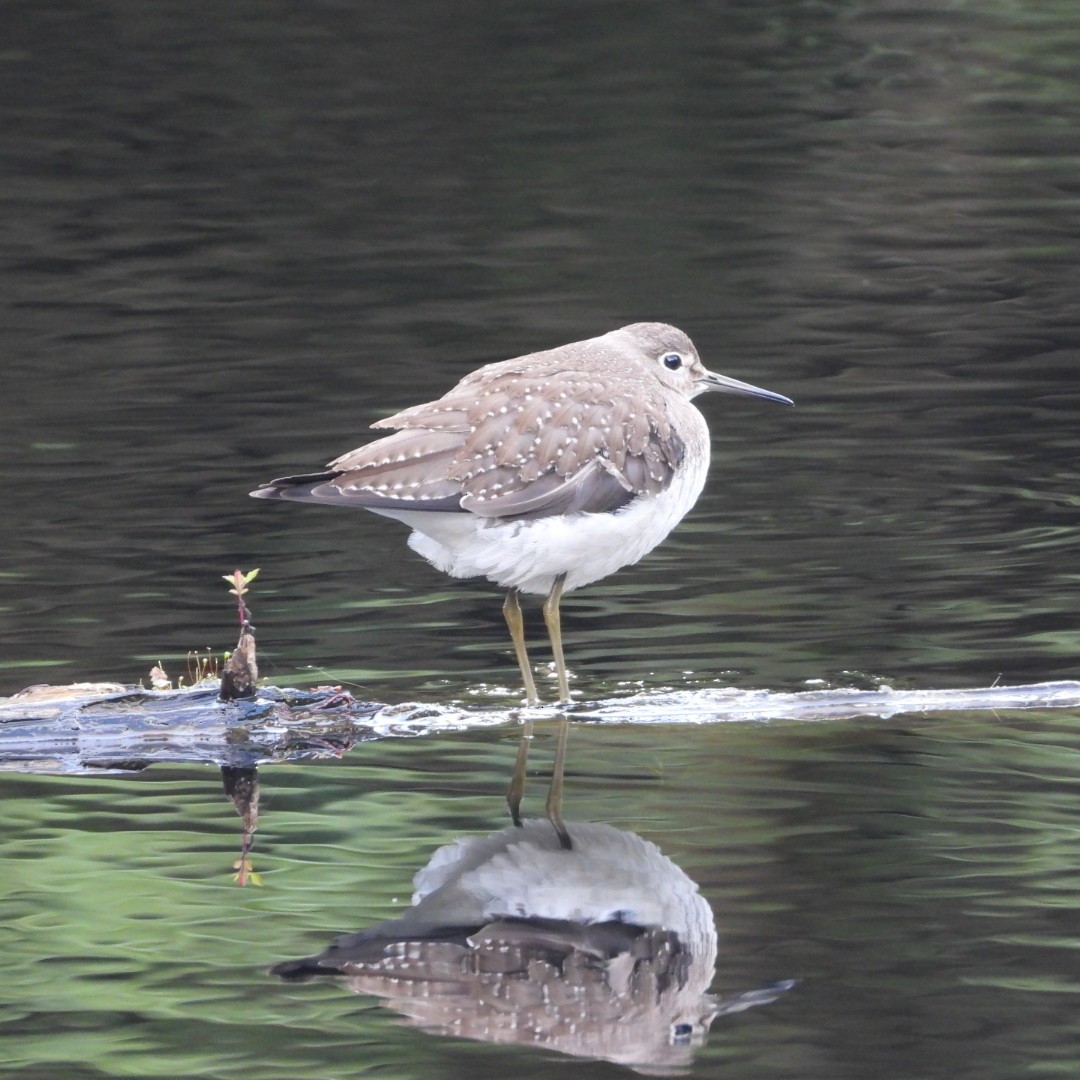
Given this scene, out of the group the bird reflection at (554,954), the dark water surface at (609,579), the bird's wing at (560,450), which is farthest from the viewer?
the bird's wing at (560,450)

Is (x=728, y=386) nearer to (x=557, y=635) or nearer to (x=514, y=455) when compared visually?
(x=557, y=635)

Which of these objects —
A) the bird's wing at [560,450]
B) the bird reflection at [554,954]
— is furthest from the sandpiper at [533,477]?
the bird reflection at [554,954]

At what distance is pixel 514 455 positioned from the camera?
8922 mm

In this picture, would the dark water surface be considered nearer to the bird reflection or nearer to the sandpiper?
the bird reflection

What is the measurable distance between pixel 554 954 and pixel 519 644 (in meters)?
2.90

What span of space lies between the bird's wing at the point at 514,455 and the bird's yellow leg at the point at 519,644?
726mm

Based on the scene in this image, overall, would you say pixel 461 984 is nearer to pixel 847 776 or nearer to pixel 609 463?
pixel 847 776

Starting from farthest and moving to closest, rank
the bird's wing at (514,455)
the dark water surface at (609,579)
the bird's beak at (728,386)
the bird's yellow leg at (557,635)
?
the bird's beak at (728,386) < the bird's yellow leg at (557,635) < the bird's wing at (514,455) < the dark water surface at (609,579)

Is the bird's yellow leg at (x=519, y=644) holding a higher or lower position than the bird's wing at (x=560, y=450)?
lower

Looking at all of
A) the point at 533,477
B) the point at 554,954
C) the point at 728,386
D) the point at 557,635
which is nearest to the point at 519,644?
the point at 557,635

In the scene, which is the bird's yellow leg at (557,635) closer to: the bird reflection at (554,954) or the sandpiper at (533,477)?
the sandpiper at (533,477)

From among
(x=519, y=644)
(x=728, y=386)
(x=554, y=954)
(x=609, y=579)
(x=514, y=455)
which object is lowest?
(x=609, y=579)

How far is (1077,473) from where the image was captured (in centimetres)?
1280

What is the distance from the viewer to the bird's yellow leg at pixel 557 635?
9.25 m
